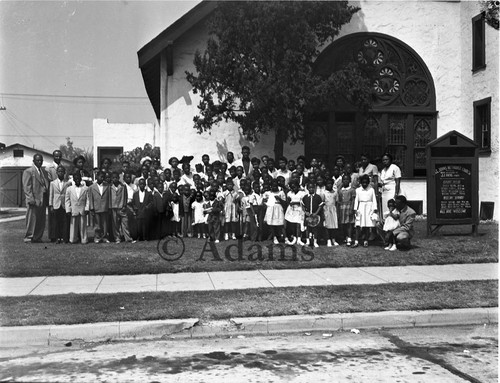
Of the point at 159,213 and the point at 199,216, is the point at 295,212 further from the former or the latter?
the point at 159,213

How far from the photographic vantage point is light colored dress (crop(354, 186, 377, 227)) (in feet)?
39.1

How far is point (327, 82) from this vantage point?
15398 millimetres

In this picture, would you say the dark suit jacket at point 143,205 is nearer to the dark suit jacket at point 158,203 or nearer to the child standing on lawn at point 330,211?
the dark suit jacket at point 158,203

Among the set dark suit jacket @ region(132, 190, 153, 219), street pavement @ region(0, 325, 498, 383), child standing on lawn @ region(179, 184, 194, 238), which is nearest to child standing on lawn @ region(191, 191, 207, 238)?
child standing on lawn @ region(179, 184, 194, 238)

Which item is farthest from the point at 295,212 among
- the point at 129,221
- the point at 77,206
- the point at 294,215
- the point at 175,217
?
the point at 77,206

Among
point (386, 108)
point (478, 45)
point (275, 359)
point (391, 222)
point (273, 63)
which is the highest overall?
point (478, 45)

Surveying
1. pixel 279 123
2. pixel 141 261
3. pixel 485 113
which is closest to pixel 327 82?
pixel 279 123

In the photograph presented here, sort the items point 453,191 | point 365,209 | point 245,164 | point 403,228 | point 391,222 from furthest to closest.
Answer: point 245,164 < point 453,191 < point 365,209 < point 391,222 < point 403,228

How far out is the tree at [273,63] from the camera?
49.6 feet

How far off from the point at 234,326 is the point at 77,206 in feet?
22.3

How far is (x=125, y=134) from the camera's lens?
106 feet

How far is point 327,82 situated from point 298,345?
10.5 metres

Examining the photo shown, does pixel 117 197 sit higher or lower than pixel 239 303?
higher

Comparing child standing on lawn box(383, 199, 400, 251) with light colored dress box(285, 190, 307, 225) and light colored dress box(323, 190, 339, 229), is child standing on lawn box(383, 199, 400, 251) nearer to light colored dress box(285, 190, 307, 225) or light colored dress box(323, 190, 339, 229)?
light colored dress box(323, 190, 339, 229)
